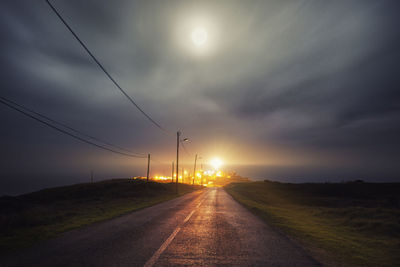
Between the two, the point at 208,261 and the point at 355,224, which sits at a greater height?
Result: the point at 208,261

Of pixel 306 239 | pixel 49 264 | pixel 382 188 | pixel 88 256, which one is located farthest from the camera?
pixel 382 188

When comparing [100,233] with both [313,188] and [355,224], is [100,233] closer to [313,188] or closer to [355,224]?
[355,224]

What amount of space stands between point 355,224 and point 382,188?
59105 millimetres

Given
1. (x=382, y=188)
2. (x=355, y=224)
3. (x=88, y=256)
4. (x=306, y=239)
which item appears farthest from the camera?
(x=382, y=188)

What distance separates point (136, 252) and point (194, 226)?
4.38m

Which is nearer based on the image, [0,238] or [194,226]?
[0,238]

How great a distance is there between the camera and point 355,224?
14.0 metres

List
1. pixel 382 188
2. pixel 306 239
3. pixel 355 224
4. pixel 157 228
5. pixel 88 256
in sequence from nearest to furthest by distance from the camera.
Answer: pixel 88 256, pixel 306 239, pixel 157 228, pixel 355 224, pixel 382 188

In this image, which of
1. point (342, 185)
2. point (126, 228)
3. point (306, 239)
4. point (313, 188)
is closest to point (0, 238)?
point (126, 228)

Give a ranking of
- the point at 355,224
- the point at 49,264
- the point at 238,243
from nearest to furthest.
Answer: the point at 49,264 → the point at 238,243 → the point at 355,224

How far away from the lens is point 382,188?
183 feet

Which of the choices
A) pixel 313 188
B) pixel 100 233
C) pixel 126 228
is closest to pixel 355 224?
pixel 126 228

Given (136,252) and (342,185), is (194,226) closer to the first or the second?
(136,252)

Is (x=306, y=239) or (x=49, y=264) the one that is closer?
(x=49, y=264)
